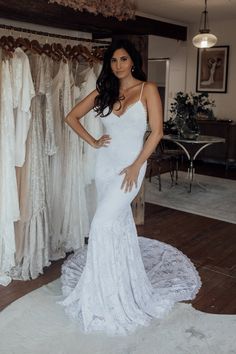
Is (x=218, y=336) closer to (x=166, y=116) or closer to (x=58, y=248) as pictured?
(x=58, y=248)

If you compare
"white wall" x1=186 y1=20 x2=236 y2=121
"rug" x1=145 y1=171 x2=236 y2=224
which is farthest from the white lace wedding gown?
"white wall" x1=186 y1=20 x2=236 y2=121

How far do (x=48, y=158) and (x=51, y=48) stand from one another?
31.8 inches

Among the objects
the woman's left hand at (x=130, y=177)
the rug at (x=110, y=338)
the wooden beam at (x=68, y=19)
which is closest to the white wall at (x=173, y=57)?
the wooden beam at (x=68, y=19)

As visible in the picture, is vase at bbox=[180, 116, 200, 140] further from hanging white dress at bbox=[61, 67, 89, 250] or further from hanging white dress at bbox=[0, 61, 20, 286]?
hanging white dress at bbox=[0, 61, 20, 286]

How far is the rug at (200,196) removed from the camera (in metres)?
4.51

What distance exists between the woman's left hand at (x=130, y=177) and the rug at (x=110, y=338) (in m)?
0.84

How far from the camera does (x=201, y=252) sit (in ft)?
10.9

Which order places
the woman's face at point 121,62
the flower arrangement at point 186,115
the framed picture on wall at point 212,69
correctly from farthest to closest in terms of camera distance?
the framed picture on wall at point 212,69 → the flower arrangement at point 186,115 → the woman's face at point 121,62

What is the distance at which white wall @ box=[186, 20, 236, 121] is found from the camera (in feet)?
23.1

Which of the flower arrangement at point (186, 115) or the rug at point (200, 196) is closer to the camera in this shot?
the rug at point (200, 196)

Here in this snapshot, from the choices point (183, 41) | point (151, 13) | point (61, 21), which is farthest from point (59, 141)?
point (183, 41)

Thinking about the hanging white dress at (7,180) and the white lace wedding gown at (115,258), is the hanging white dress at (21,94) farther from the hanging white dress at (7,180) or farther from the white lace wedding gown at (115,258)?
the white lace wedding gown at (115,258)

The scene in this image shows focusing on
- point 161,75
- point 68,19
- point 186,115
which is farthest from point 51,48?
point 161,75

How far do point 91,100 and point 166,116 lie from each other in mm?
5970
